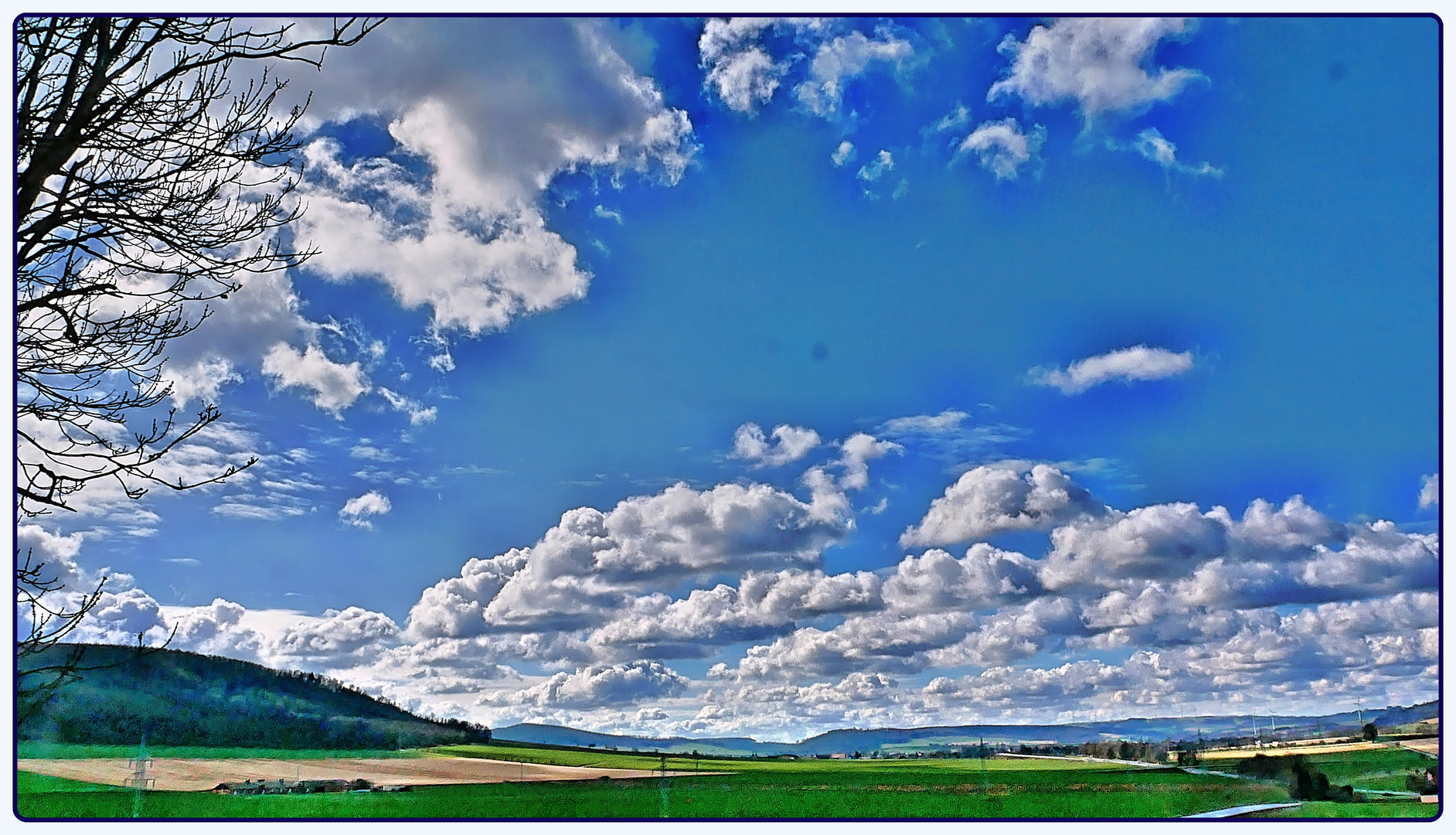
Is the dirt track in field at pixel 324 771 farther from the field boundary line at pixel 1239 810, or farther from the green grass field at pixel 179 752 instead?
the field boundary line at pixel 1239 810

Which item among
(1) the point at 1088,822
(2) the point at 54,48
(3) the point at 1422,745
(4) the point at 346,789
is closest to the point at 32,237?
(2) the point at 54,48

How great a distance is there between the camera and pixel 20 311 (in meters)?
7.33

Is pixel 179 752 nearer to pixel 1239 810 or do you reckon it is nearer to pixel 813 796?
pixel 813 796

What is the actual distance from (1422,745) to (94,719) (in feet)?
57.5

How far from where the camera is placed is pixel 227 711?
49.2 ft

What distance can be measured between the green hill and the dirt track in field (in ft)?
1.15

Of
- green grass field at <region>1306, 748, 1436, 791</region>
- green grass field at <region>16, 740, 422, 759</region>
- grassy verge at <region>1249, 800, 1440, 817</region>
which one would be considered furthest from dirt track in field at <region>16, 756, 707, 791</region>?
green grass field at <region>1306, 748, 1436, 791</region>

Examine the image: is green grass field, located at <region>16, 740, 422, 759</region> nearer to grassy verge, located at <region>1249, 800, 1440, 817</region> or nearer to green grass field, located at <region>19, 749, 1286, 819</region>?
green grass field, located at <region>19, 749, 1286, 819</region>

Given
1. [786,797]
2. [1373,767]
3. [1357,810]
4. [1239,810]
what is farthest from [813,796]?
[1373,767]

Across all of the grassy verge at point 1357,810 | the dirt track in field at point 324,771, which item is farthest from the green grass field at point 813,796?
the dirt track in field at point 324,771

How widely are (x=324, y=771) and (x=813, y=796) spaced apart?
6725 millimetres

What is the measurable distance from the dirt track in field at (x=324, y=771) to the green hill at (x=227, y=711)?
0.35m

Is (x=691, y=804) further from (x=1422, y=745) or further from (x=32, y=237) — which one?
Answer: (x=32, y=237)

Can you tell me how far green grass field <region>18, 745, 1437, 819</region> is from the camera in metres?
13.4
